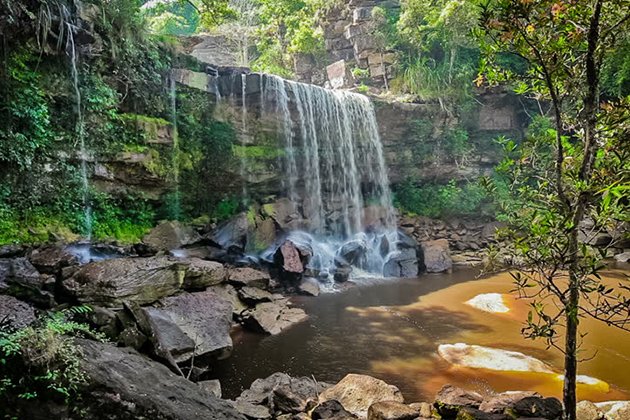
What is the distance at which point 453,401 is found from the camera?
14.9 feet

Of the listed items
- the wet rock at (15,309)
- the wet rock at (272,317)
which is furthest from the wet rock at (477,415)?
the wet rock at (15,309)

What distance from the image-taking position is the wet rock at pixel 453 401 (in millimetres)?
4199

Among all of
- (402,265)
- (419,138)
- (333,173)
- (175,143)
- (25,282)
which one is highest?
(419,138)

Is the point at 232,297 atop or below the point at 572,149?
below

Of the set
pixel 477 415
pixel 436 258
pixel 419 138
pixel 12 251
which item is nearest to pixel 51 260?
pixel 12 251

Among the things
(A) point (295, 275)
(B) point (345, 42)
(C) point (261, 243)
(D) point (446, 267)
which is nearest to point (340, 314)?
(A) point (295, 275)

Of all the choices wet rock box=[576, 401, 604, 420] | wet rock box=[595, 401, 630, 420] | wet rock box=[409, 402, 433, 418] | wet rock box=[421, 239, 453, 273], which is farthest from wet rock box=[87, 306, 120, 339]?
wet rock box=[421, 239, 453, 273]

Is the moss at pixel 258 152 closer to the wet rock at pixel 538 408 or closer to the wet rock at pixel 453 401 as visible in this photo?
the wet rock at pixel 453 401

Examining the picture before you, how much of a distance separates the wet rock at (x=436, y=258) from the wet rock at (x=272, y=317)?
6.02 meters

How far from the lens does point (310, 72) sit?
2178 cm

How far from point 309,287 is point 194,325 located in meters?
4.46

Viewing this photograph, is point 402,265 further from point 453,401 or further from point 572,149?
point 572,149

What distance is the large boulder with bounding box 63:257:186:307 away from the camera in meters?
6.55

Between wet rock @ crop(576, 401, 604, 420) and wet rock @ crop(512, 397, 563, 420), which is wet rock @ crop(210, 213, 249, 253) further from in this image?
wet rock @ crop(576, 401, 604, 420)
